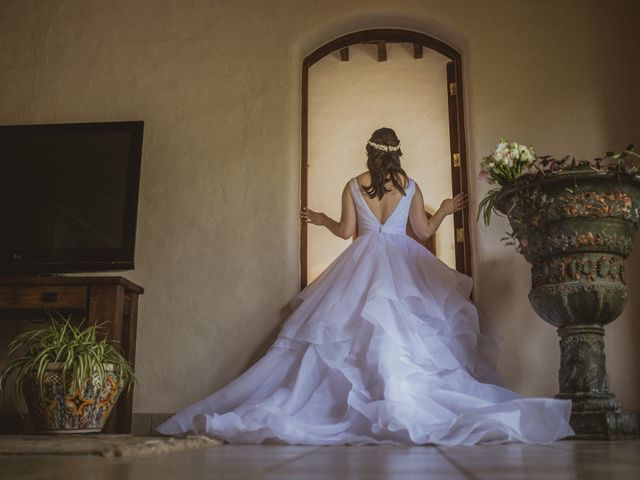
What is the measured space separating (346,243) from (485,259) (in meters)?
3.18

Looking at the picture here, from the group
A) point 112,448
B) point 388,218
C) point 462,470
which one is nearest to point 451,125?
point 388,218

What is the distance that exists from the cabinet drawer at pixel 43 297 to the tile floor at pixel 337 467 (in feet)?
5.47

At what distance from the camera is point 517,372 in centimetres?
338

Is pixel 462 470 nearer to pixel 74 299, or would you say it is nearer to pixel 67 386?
pixel 67 386

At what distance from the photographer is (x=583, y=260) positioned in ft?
8.88

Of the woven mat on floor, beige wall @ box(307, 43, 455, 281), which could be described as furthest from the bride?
beige wall @ box(307, 43, 455, 281)

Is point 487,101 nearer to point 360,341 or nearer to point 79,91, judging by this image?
point 360,341

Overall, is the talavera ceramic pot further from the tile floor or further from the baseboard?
the tile floor

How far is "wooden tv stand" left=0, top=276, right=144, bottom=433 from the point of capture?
129 inches

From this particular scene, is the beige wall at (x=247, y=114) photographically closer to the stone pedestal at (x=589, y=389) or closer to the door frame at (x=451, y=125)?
the door frame at (x=451, y=125)

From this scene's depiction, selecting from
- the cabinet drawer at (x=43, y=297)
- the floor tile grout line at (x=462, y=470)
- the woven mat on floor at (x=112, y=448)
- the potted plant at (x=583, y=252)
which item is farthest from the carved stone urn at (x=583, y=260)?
the cabinet drawer at (x=43, y=297)

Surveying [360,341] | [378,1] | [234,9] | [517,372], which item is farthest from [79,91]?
[517,372]

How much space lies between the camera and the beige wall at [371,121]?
6.38m

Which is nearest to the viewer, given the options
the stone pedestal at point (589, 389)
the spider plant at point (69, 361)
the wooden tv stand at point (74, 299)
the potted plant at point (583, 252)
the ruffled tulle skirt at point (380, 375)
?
the ruffled tulle skirt at point (380, 375)
